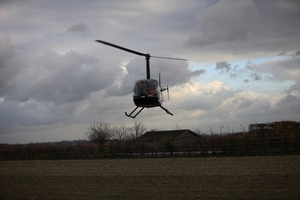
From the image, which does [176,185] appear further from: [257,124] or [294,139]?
[257,124]

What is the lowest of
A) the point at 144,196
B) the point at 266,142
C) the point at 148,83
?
the point at 144,196

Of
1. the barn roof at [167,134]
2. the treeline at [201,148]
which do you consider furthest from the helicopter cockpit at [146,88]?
the barn roof at [167,134]

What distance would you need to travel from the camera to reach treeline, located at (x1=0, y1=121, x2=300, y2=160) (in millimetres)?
44375

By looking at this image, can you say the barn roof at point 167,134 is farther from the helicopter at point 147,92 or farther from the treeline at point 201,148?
the helicopter at point 147,92

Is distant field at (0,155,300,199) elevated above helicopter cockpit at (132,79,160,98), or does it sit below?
below

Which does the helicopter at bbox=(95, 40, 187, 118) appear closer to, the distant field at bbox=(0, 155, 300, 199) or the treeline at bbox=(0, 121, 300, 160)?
the distant field at bbox=(0, 155, 300, 199)

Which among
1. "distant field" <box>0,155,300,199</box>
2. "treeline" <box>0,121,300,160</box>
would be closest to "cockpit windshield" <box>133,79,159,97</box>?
"distant field" <box>0,155,300,199</box>

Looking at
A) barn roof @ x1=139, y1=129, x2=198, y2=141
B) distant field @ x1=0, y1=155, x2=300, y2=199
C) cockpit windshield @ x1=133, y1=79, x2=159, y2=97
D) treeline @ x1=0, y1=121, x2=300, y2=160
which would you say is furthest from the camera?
barn roof @ x1=139, y1=129, x2=198, y2=141

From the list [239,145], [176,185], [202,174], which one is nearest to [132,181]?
[176,185]

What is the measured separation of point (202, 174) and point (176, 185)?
518 cm

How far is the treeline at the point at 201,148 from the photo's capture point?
44.4 metres

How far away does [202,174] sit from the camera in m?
25.8

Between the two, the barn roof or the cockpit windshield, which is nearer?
the cockpit windshield

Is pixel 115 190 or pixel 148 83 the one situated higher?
pixel 148 83
